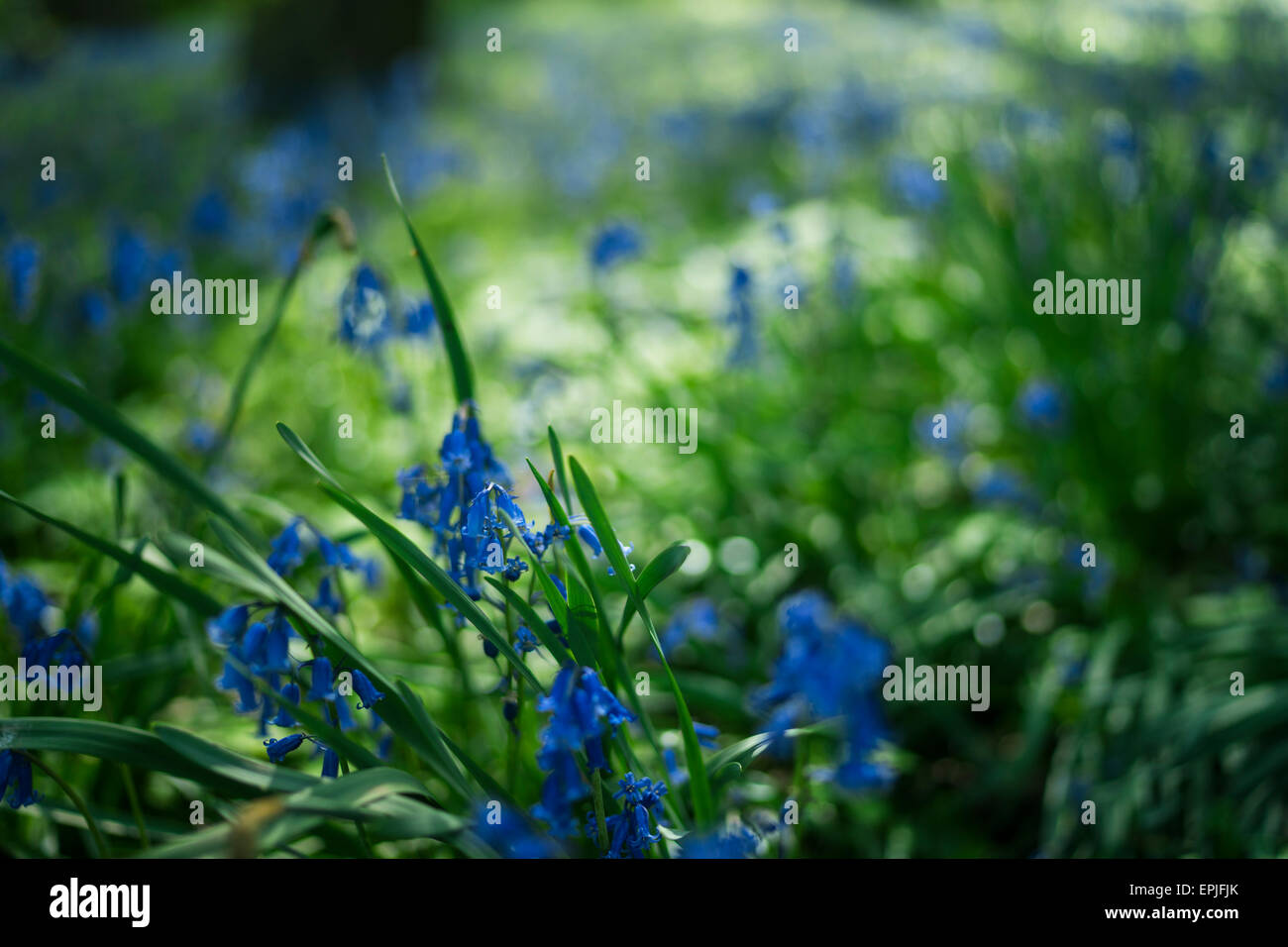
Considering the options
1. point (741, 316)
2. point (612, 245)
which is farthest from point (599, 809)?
point (612, 245)

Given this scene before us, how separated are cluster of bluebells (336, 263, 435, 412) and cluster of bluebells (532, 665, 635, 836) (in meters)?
0.95

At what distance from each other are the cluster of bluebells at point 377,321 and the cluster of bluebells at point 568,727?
95cm

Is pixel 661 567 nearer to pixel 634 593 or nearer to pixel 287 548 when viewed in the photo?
pixel 634 593

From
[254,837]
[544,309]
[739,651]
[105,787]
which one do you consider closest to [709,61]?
[544,309]

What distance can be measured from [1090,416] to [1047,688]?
93 centimetres

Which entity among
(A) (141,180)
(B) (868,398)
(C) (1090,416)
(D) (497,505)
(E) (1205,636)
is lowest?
(E) (1205,636)

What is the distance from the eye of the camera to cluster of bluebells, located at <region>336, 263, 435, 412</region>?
1.76 m

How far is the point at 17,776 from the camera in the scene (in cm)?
123

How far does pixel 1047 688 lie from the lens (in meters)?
2.33

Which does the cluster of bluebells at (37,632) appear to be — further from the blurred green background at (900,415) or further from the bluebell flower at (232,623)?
the bluebell flower at (232,623)

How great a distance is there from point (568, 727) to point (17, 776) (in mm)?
741

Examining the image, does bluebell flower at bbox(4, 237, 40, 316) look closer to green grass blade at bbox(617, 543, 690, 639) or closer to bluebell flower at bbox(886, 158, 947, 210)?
green grass blade at bbox(617, 543, 690, 639)

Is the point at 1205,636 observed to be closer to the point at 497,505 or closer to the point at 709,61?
the point at 497,505

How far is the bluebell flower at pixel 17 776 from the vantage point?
1.21 m
